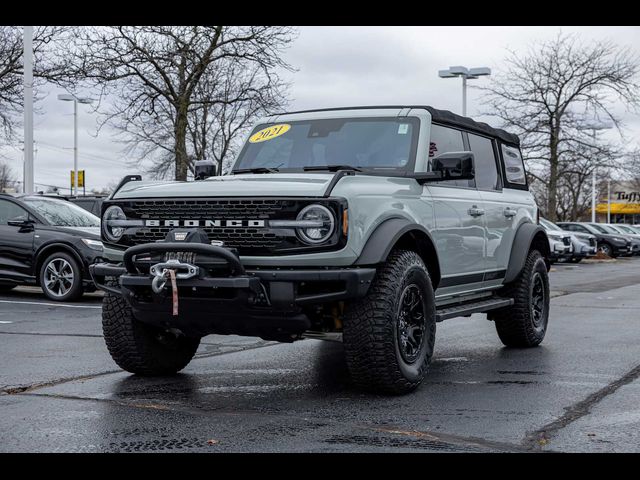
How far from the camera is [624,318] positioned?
11.2 m

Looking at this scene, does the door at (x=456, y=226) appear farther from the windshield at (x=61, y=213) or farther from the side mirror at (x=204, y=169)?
the windshield at (x=61, y=213)

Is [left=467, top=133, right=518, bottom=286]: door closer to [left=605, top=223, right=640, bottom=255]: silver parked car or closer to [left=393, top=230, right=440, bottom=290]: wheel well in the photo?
[left=393, top=230, right=440, bottom=290]: wheel well

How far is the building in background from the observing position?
85.4 m

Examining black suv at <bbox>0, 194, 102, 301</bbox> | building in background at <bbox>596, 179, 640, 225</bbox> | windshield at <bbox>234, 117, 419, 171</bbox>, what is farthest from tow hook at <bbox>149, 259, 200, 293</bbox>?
building in background at <bbox>596, 179, 640, 225</bbox>

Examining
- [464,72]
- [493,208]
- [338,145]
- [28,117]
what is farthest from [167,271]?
[464,72]

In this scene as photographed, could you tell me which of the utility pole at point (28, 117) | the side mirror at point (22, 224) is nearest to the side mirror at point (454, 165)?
the side mirror at point (22, 224)

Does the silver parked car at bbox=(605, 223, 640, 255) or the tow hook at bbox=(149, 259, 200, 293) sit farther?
the silver parked car at bbox=(605, 223, 640, 255)

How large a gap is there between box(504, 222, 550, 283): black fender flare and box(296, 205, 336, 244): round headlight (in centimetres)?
308

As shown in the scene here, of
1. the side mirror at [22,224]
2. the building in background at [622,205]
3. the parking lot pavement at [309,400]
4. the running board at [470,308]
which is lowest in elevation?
the parking lot pavement at [309,400]

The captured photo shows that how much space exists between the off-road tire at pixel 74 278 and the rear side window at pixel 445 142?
682cm

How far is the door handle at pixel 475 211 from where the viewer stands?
7.25 m

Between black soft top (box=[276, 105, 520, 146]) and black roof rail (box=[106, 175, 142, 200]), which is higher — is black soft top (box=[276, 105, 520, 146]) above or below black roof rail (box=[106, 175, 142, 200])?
above

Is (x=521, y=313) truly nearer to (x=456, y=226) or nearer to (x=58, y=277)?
(x=456, y=226)
